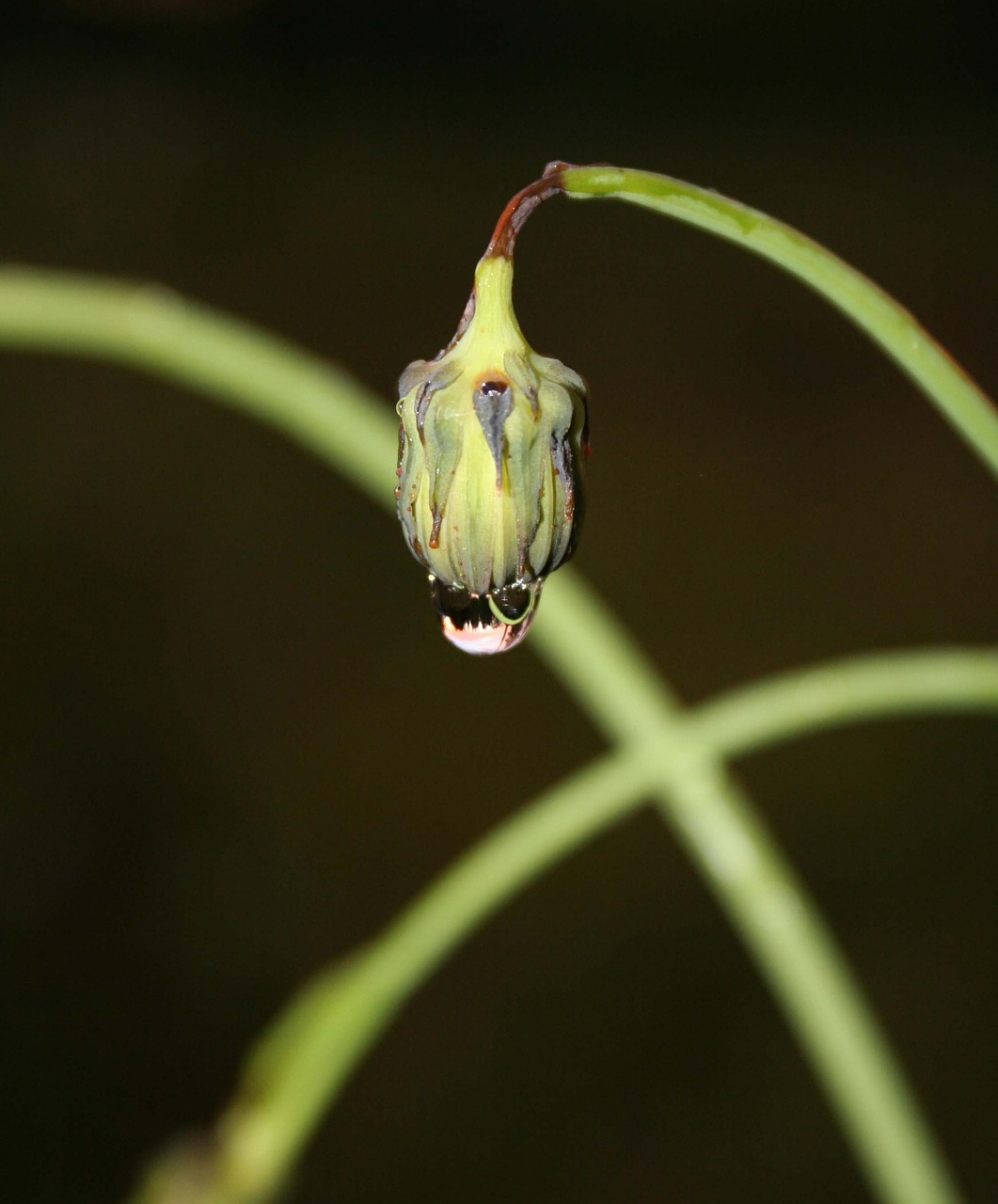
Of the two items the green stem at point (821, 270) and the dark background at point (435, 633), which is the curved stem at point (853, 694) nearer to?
the green stem at point (821, 270)

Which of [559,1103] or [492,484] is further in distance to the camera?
[559,1103]

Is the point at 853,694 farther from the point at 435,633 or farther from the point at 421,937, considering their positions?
the point at 435,633

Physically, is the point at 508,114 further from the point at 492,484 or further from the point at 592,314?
the point at 492,484

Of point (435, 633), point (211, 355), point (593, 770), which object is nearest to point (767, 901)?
point (593, 770)

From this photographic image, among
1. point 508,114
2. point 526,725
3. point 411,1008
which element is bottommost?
point 411,1008

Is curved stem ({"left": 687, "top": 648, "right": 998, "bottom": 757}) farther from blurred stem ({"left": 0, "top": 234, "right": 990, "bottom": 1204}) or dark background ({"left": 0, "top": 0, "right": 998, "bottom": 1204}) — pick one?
dark background ({"left": 0, "top": 0, "right": 998, "bottom": 1204})

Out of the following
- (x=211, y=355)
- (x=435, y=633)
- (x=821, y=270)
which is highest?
(x=435, y=633)

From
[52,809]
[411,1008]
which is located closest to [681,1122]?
[411,1008]
